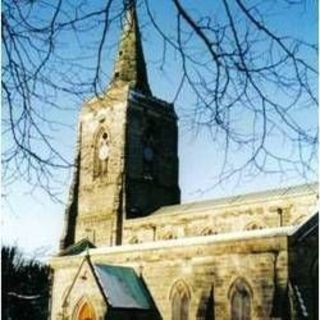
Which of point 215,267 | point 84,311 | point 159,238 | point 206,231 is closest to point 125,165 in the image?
point 159,238

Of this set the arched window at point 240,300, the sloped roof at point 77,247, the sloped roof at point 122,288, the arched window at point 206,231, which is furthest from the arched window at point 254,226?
the sloped roof at point 77,247

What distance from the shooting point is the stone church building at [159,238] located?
25125mm

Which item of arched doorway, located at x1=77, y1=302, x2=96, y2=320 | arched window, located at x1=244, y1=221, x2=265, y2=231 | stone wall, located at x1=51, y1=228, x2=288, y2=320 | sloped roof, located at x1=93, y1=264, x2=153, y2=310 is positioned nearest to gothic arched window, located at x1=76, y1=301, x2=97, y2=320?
arched doorway, located at x1=77, y1=302, x2=96, y2=320

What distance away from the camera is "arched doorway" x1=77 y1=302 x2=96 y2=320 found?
2823 cm

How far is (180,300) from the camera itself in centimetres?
2833

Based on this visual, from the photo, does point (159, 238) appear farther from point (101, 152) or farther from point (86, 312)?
point (86, 312)

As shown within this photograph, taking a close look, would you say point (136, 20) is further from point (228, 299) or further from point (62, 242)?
point (62, 242)

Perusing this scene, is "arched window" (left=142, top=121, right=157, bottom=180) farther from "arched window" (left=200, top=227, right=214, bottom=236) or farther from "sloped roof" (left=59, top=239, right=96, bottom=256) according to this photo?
"arched window" (left=200, top=227, right=214, bottom=236)

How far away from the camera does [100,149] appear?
161ft

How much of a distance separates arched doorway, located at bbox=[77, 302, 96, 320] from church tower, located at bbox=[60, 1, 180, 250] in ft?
51.7

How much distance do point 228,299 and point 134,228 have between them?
18.7 meters

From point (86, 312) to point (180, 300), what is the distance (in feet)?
13.2

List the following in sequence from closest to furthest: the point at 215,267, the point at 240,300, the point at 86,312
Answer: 1. the point at 240,300
2. the point at 215,267
3. the point at 86,312

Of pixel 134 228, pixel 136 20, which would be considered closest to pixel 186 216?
pixel 134 228
